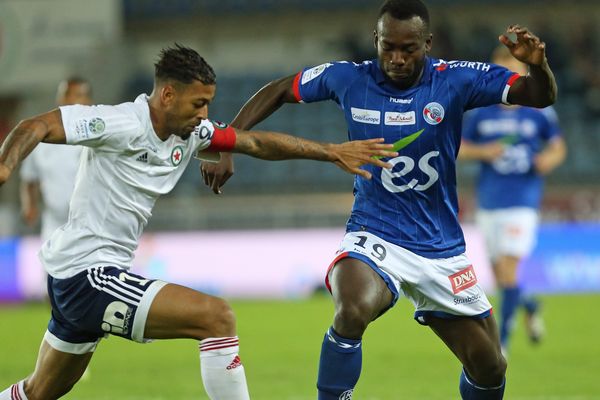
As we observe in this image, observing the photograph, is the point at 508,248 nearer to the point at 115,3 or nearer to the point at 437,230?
the point at 437,230

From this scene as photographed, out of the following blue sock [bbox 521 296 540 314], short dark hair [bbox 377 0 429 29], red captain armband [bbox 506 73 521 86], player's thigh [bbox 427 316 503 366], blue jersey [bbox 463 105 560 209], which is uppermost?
short dark hair [bbox 377 0 429 29]

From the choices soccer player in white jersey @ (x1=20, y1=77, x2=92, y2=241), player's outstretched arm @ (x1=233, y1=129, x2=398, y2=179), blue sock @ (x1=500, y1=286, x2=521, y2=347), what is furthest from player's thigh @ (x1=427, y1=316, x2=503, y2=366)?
soccer player in white jersey @ (x1=20, y1=77, x2=92, y2=241)

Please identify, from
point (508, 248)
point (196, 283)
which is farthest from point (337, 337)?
point (196, 283)

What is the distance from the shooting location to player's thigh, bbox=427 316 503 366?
5469 mm

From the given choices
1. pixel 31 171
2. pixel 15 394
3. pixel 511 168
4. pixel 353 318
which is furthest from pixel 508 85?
pixel 31 171

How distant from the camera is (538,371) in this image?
345 inches

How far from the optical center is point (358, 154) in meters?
5.16

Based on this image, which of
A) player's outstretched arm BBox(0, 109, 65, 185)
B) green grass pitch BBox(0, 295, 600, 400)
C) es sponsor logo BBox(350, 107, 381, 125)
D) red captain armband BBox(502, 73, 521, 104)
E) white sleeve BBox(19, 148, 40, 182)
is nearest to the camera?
player's outstretched arm BBox(0, 109, 65, 185)

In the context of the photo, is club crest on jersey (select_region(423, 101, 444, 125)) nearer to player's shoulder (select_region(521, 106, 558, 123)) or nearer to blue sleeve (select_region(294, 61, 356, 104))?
blue sleeve (select_region(294, 61, 356, 104))

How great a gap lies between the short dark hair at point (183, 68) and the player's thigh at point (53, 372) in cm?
137

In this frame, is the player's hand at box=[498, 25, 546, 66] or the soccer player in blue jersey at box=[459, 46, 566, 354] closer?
the player's hand at box=[498, 25, 546, 66]

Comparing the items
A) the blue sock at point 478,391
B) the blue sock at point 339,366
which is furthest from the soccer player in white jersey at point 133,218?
the blue sock at point 478,391

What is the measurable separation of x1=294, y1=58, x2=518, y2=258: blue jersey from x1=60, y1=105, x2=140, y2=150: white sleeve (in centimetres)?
120

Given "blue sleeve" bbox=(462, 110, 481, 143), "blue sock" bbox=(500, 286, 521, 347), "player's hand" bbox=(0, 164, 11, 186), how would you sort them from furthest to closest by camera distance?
1. "blue sleeve" bbox=(462, 110, 481, 143)
2. "blue sock" bbox=(500, 286, 521, 347)
3. "player's hand" bbox=(0, 164, 11, 186)
